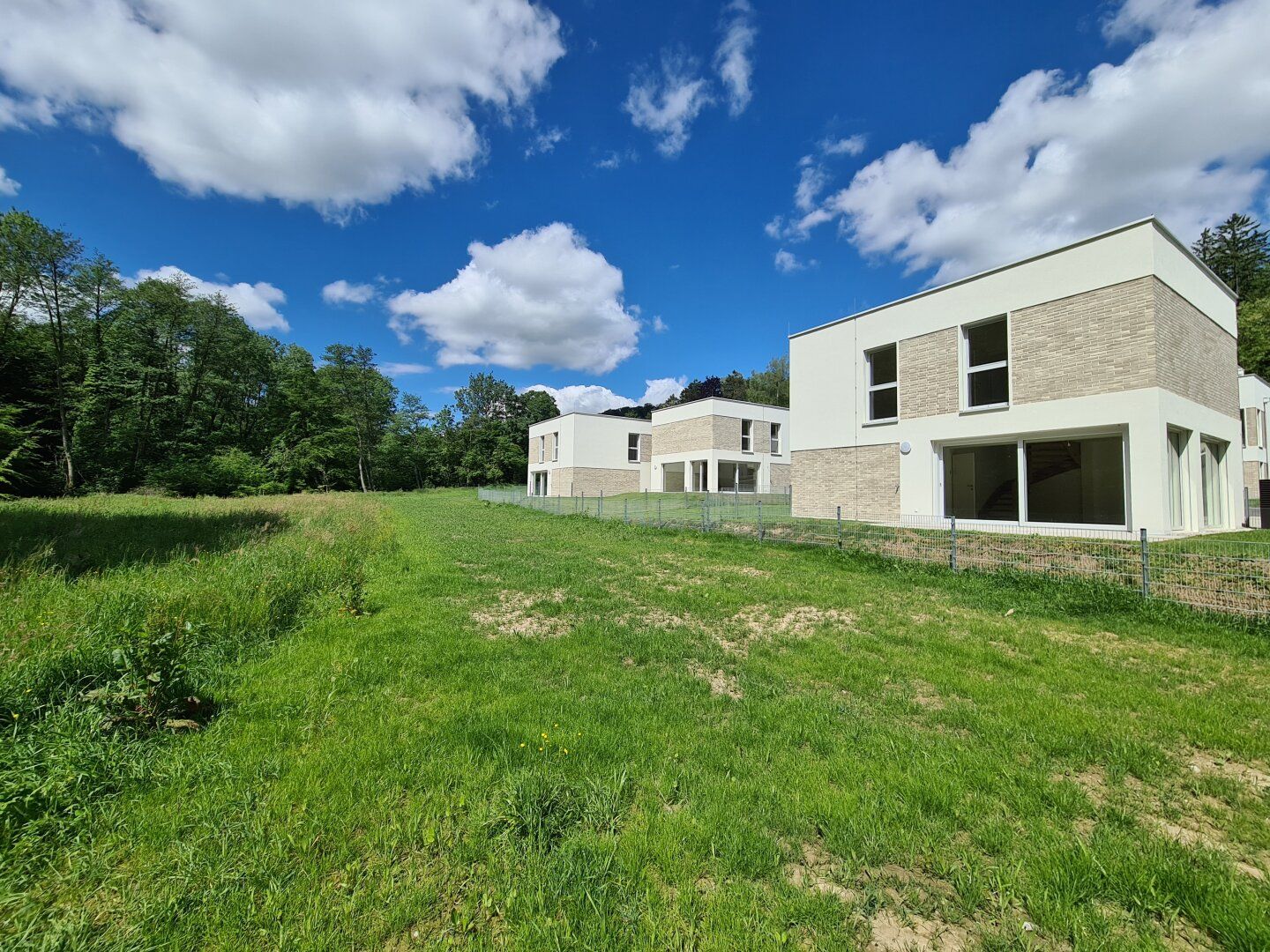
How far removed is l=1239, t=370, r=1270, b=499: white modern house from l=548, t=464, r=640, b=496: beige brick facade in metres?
28.9

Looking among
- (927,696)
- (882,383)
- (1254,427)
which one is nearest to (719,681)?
(927,696)

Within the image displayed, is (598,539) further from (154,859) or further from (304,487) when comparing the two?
(304,487)

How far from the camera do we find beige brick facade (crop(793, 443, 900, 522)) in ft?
46.5

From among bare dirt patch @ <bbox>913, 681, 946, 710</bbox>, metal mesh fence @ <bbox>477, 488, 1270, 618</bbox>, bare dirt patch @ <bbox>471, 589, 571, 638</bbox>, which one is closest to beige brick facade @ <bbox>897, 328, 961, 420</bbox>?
metal mesh fence @ <bbox>477, 488, 1270, 618</bbox>

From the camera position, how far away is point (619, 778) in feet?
8.86

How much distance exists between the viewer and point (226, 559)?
7.57 metres

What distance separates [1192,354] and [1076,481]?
5.41 m

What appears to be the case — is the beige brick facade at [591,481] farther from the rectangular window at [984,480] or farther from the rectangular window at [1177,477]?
the rectangular window at [1177,477]

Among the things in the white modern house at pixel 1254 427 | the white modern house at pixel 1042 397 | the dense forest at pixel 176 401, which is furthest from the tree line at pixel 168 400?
the white modern house at pixel 1254 427

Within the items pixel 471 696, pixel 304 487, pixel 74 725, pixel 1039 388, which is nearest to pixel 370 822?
pixel 471 696

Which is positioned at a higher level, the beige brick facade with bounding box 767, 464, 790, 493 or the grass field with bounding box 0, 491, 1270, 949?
the beige brick facade with bounding box 767, 464, 790, 493

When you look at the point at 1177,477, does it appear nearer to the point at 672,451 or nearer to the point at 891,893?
the point at 891,893

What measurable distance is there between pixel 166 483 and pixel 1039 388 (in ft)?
147

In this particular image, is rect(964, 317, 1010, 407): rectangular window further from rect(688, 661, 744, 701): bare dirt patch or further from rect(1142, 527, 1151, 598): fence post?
rect(688, 661, 744, 701): bare dirt patch
